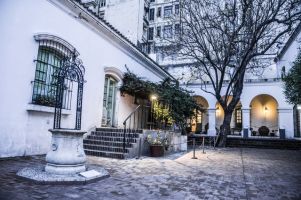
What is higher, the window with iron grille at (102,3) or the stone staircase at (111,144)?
the window with iron grille at (102,3)

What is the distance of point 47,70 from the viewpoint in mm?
8250

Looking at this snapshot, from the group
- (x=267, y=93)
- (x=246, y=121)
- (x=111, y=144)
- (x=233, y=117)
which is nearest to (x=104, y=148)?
(x=111, y=144)

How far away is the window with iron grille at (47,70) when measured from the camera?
7.83m

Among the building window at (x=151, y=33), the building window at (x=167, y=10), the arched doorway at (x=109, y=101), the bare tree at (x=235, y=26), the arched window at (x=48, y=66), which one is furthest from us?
the building window at (x=151, y=33)

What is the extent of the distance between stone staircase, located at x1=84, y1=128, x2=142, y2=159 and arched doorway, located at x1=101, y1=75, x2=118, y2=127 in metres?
1.70

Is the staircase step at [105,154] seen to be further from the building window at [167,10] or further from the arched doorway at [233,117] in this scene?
the building window at [167,10]

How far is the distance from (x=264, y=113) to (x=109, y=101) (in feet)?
59.0

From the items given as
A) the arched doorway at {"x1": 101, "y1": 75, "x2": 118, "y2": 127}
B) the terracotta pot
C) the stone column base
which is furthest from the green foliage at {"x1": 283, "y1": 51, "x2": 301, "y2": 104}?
the stone column base

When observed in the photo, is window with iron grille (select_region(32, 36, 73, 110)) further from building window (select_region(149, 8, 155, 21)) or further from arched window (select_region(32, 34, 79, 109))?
building window (select_region(149, 8, 155, 21))

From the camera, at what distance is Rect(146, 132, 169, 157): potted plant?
373 inches

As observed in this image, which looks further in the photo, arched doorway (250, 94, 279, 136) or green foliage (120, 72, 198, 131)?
arched doorway (250, 94, 279, 136)

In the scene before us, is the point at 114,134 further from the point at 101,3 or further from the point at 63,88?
the point at 101,3

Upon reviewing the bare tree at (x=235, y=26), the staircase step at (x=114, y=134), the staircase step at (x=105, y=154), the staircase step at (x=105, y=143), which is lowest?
Answer: the staircase step at (x=105, y=154)

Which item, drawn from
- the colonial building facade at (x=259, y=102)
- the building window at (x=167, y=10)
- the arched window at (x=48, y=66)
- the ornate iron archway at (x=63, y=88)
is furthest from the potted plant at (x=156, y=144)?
the building window at (x=167, y=10)
